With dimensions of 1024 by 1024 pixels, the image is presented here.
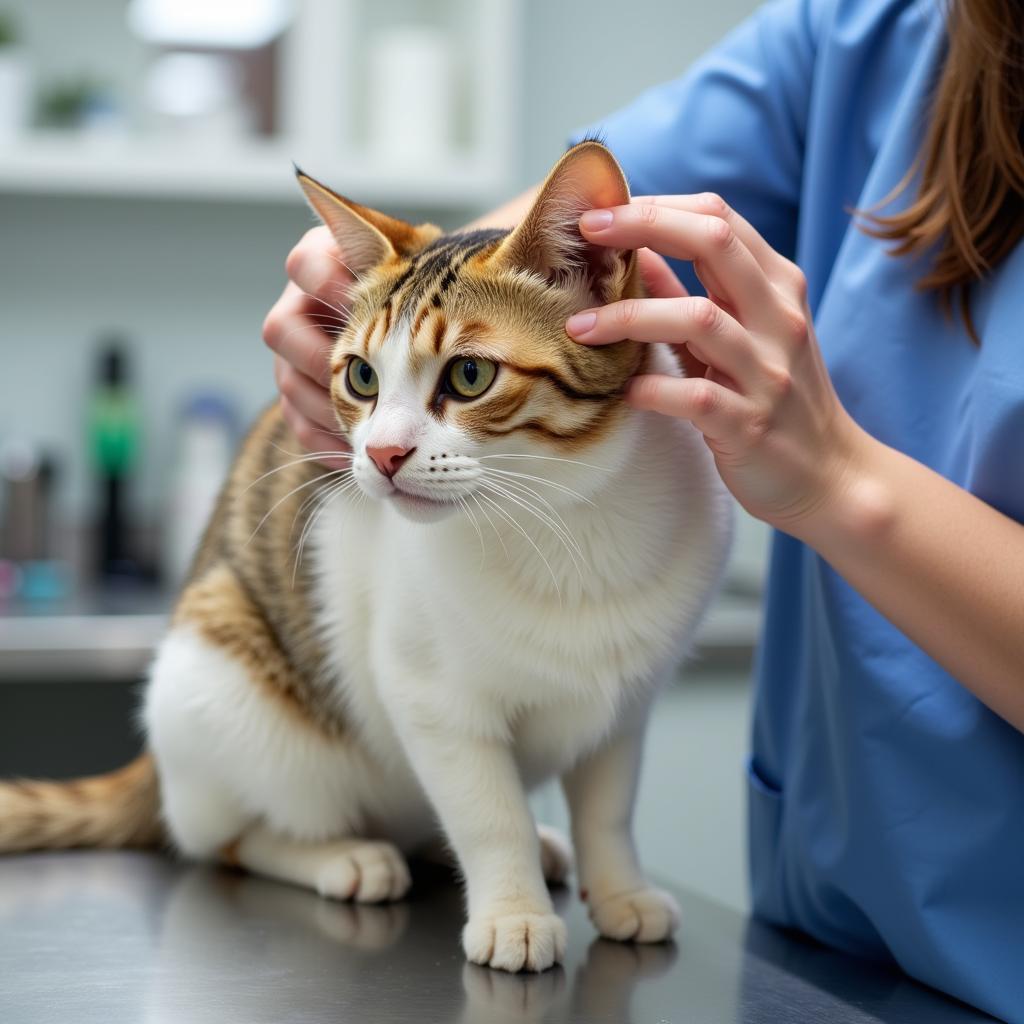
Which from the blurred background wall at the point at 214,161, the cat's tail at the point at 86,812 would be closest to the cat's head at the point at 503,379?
the cat's tail at the point at 86,812

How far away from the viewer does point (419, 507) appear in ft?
2.98

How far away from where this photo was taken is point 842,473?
2.80 ft

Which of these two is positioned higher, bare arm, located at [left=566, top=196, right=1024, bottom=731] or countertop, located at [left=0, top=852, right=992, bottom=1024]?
bare arm, located at [left=566, top=196, right=1024, bottom=731]

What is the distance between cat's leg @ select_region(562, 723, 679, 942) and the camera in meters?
1.00

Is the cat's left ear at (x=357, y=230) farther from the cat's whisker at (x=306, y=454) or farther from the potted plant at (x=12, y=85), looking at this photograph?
the potted plant at (x=12, y=85)

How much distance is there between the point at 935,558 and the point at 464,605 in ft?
1.10

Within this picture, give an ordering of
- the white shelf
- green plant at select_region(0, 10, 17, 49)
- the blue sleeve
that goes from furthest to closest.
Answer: green plant at select_region(0, 10, 17, 49), the white shelf, the blue sleeve

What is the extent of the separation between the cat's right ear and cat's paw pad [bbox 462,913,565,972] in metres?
0.52

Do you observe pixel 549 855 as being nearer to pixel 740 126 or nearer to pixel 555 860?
pixel 555 860

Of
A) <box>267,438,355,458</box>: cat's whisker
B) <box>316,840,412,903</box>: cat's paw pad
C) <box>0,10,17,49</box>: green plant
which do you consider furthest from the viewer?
<box>0,10,17,49</box>: green plant

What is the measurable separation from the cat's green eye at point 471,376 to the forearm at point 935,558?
236mm

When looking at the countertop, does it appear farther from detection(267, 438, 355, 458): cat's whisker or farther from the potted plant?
the potted plant

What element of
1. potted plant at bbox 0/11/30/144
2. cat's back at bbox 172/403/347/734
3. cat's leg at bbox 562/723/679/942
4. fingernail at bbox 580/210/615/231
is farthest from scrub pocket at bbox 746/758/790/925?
potted plant at bbox 0/11/30/144

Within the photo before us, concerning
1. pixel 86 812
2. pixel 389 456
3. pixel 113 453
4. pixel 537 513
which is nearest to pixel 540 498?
pixel 537 513
